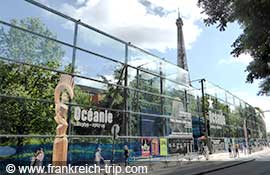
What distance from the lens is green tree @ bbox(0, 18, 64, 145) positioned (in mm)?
12820

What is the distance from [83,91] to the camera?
1527 centimetres

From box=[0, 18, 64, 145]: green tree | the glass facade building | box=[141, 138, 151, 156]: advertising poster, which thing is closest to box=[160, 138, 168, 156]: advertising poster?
the glass facade building

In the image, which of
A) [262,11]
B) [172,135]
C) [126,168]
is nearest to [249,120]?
[172,135]

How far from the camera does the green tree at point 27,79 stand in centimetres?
1282

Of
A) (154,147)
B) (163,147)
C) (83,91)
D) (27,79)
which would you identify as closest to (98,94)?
(83,91)

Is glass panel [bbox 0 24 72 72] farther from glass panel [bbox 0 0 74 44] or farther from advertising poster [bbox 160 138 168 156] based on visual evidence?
advertising poster [bbox 160 138 168 156]

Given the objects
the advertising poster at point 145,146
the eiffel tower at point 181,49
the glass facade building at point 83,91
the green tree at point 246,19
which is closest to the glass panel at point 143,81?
the glass facade building at point 83,91

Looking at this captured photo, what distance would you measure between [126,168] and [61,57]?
296 inches

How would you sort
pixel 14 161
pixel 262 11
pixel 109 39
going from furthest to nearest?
1. pixel 109 39
2. pixel 14 161
3. pixel 262 11

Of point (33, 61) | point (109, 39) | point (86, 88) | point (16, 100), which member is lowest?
point (16, 100)

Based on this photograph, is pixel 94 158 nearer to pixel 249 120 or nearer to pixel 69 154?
pixel 69 154

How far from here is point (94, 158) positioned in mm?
14906

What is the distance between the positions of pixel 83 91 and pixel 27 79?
328cm

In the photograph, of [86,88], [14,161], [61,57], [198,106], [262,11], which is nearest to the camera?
[262,11]
